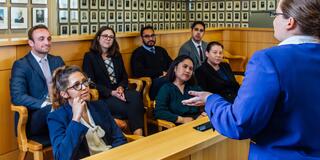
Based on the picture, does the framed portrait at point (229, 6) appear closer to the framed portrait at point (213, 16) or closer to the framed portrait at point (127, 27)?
the framed portrait at point (213, 16)

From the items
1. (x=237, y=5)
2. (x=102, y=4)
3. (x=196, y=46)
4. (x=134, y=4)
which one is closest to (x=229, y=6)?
(x=237, y=5)

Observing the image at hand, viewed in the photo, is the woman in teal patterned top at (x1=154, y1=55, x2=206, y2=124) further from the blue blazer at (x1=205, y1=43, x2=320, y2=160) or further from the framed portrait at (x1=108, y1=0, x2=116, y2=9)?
the framed portrait at (x1=108, y1=0, x2=116, y2=9)

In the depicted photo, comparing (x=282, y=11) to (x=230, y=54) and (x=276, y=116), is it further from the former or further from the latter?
(x=230, y=54)

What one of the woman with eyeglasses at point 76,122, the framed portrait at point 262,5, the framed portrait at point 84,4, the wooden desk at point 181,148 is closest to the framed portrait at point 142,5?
the framed portrait at point 84,4

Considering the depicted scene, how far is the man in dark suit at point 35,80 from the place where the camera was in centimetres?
307

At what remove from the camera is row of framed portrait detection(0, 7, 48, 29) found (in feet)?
17.3

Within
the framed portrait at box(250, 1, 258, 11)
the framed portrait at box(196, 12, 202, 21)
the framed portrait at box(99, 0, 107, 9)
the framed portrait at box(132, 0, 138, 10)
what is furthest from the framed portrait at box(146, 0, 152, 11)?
the framed portrait at box(250, 1, 258, 11)

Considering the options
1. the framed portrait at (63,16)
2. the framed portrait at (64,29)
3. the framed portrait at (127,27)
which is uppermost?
the framed portrait at (63,16)

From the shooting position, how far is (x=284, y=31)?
1215 mm

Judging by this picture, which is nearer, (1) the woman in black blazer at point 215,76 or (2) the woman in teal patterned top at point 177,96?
(2) the woman in teal patterned top at point 177,96

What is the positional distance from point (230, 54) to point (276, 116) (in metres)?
5.74

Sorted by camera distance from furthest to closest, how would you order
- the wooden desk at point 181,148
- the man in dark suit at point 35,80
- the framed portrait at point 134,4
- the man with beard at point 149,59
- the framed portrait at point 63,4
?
1. the framed portrait at point 134,4
2. the framed portrait at point 63,4
3. the man with beard at point 149,59
4. the man in dark suit at point 35,80
5. the wooden desk at point 181,148

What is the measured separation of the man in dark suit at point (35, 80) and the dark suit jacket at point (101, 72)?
381 millimetres

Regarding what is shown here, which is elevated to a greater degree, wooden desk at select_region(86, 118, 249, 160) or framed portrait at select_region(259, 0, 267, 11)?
framed portrait at select_region(259, 0, 267, 11)
